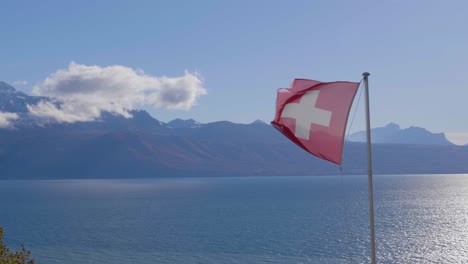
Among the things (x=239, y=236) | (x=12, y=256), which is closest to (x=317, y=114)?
(x=12, y=256)

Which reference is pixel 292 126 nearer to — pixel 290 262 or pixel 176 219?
pixel 290 262

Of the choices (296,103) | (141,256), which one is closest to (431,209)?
Answer: (141,256)

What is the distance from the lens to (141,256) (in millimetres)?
75188

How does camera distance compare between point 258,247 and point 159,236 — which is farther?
point 159,236

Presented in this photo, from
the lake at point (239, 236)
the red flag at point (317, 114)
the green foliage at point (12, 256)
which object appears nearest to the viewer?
the red flag at point (317, 114)

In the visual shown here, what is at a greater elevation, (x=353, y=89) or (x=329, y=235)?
(x=353, y=89)

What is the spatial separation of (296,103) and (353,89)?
2232 mm

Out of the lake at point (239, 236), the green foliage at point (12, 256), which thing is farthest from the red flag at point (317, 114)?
the lake at point (239, 236)

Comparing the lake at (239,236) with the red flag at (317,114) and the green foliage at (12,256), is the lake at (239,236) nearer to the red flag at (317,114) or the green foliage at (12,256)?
the green foliage at (12,256)

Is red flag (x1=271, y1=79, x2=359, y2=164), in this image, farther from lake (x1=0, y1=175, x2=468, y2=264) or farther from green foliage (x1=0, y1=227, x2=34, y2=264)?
lake (x1=0, y1=175, x2=468, y2=264)

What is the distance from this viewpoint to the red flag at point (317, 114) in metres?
17.3

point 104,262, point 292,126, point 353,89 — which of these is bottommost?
point 104,262

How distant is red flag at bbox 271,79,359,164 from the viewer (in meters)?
17.3

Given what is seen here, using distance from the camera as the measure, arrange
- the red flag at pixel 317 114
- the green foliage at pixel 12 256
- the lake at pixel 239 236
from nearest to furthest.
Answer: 1. the red flag at pixel 317 114
2. the green foliage at pixel 12 256
3. the lake at pixel 239 236
